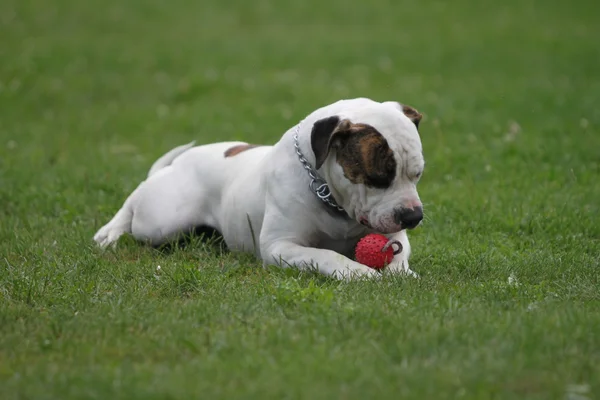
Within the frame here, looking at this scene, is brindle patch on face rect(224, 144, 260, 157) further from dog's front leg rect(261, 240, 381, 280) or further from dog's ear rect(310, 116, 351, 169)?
dog's ear rect(310, 116, 351, 169)

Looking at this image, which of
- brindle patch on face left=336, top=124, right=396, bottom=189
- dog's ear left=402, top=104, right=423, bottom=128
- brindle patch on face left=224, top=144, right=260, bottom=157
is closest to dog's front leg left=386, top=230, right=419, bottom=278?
brindle patch on face left=336, top=124, right=396, bottom=189

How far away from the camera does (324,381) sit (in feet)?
12.2

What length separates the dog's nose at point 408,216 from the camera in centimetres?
536

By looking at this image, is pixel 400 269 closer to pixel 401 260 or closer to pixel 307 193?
pixel 401 260

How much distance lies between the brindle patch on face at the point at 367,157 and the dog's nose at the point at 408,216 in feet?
0.63

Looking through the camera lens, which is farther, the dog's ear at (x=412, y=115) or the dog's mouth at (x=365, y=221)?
the dog's ear at (x=412, y=115)

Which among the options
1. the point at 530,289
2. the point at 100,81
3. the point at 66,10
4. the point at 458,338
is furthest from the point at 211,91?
the point at 458,338

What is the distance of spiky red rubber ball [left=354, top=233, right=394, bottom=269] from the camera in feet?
18.8

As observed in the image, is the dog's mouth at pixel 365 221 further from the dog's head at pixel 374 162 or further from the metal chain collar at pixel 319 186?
the metal chain collar at pixel 319 186

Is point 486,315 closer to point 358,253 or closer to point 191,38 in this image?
point 358,253

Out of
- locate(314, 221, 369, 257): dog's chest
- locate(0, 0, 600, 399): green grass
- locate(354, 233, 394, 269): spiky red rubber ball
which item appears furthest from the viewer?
locate(314, 221, 369, 257): dog's chest

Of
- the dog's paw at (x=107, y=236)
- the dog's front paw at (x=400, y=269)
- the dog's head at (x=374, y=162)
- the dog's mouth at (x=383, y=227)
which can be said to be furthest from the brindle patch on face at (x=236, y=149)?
the dog's front paw at (x=400, y=269)

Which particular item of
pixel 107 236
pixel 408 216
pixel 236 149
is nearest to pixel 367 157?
pixel 408 216

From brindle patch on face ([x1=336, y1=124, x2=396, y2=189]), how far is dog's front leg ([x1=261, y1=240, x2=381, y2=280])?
1.66ft
